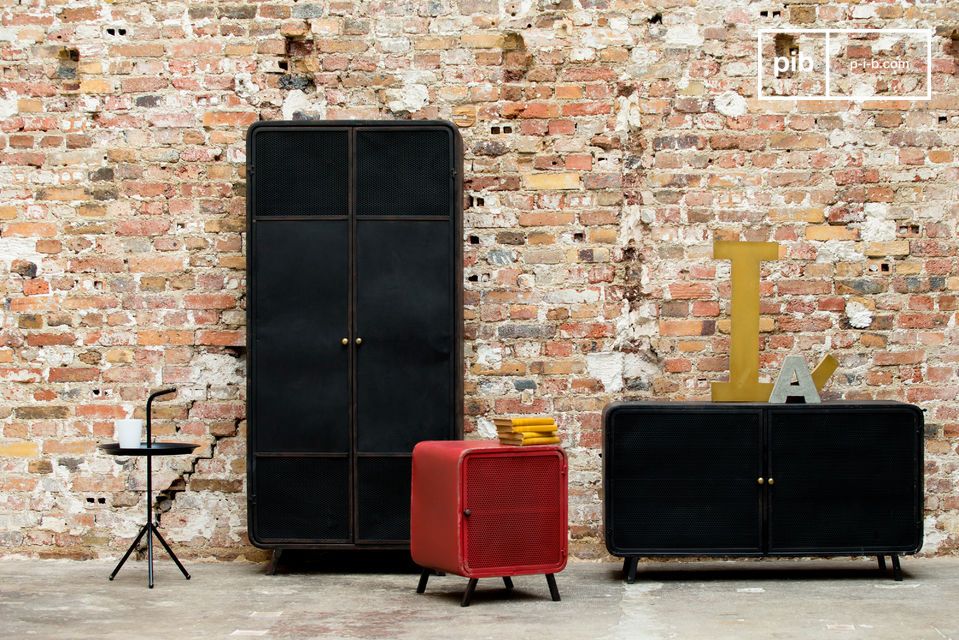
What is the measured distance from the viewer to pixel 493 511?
5.48m

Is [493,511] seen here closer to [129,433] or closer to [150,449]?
A: [150,449]

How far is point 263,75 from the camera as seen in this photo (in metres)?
6.78

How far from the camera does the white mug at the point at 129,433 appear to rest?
5.96 m

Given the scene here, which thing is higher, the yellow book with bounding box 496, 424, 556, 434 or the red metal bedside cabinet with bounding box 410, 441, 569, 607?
the yellow book with bounding box 496, 424, 556, 434

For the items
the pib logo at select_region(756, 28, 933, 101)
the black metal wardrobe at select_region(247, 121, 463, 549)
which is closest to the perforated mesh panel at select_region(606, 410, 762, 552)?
the black metal wardrobe at select_region(247, 121, 463, 549)

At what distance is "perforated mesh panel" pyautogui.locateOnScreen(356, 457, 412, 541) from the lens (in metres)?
6.13

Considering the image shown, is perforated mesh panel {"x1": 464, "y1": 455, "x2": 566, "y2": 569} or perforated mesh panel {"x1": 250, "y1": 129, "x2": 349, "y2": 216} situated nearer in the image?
perforated mesh panel {"x1": 464, "y1": 455, "x2": 566, "y2": 569}

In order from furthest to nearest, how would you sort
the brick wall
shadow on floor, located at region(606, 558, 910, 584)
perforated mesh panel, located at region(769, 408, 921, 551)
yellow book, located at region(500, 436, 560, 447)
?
the brick wall, shadow on floor, located at region(606, 558, 910, 584), perforated mesh panel, located at region(769, 408, 921, 551), yellow book, located at region(500, 436, 560, 447)

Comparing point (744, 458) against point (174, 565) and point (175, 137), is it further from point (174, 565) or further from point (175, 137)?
point (175, 137)

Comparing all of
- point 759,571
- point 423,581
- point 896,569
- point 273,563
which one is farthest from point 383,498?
point 896,569

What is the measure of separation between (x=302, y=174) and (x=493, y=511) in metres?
1.87

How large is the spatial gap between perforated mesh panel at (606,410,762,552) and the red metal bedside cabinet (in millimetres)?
533

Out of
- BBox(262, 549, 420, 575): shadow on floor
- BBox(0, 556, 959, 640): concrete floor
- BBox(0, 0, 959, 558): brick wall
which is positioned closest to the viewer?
BBox(0, 556, 959, 640): concrete floor

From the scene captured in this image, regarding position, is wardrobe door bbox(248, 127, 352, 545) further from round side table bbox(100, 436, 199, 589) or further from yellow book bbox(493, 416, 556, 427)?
yellow book bbox(493, 416, 556, 427)
